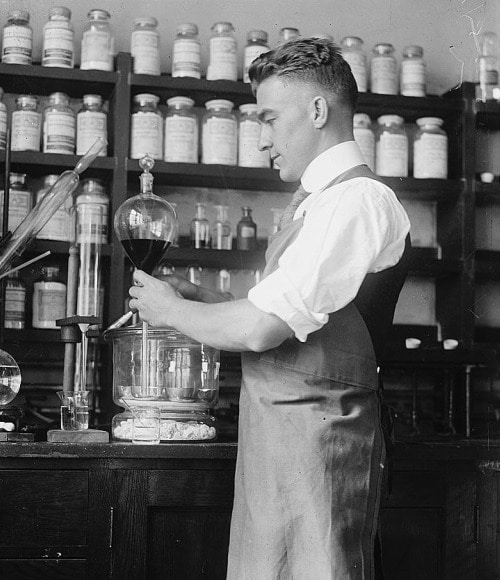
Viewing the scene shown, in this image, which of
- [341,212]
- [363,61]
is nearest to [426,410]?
[363,61]

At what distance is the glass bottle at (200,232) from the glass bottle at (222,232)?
0.10 ft

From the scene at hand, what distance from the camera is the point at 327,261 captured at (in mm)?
1235

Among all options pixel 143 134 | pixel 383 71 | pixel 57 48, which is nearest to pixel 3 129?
pixel 57 48

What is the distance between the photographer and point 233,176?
2480 millimetres

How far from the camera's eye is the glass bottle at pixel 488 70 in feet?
8.68

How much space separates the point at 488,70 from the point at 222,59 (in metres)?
0.81

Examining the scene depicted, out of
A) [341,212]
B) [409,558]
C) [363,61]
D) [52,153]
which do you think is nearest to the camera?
[341,212]

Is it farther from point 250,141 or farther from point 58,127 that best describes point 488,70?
point 58,127

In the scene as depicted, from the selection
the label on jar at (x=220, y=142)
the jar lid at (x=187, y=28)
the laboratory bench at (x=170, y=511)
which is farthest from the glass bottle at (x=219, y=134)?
the laboratory bench at (x=170, y=511)

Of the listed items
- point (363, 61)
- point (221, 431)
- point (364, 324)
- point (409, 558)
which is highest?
point (363, 61)

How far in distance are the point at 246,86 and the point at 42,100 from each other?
0.60 meters

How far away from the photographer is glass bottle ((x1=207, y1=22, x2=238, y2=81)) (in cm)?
249

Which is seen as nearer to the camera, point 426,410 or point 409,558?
point 409,558

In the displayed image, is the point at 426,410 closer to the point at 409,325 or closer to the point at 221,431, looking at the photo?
the point at 409,325
